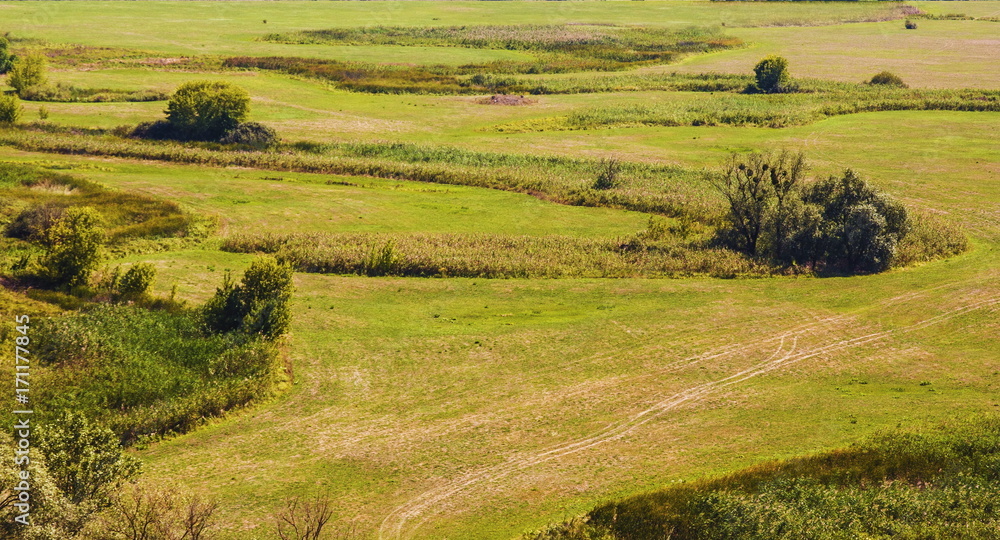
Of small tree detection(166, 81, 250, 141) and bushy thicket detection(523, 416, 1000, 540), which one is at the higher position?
small tree detection(166, 81, 250, 141)

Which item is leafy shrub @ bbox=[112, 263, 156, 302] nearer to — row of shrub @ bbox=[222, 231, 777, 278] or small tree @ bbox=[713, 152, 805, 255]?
row of shrub @ bbox=[222, 231, 777, 278]

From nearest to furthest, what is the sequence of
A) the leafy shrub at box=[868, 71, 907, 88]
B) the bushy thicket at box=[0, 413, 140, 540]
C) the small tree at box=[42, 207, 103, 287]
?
the bushy thicket at box=[0, 413, 140, 540], the small tree at box=[42, 207, 103, 287], the leafy shrub at box=[868, 71, 907, 88]

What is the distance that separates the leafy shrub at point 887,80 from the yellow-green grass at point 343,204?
90.0 metres

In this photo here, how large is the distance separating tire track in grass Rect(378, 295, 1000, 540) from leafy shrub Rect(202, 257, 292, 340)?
56.3 feet

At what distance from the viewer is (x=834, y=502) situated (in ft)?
113

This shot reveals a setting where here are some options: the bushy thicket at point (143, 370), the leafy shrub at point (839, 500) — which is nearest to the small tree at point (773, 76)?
the leafy shrub at point (839, 500)

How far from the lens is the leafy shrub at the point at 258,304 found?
48.7 m

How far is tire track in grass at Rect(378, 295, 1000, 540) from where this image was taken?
34.6 meters

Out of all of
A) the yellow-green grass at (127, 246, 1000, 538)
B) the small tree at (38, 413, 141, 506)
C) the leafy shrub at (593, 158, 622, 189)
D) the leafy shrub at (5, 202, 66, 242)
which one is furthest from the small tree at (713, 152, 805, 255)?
the leafy shrub at (5, 202, 66, 242)

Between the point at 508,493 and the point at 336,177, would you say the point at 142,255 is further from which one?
the point at 508,493

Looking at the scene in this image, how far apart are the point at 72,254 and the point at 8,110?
59.5m

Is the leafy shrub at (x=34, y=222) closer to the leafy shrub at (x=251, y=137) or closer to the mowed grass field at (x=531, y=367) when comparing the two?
the mowed grass field at (x=531, y=367)

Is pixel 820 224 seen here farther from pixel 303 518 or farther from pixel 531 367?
pixel 303 518

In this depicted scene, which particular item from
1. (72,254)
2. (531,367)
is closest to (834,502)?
(531,367)
